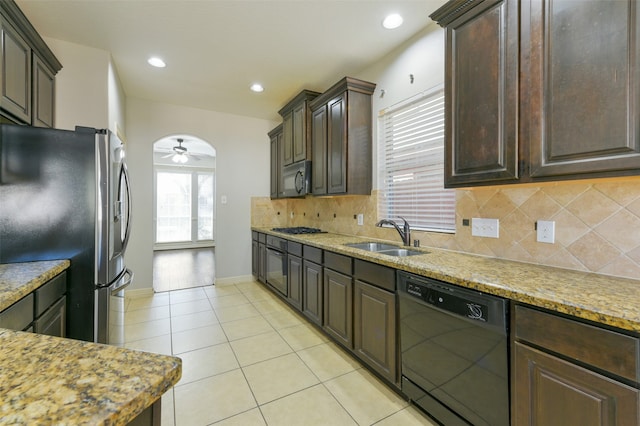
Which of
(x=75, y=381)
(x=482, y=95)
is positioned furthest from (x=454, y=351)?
(x=75, y=381)

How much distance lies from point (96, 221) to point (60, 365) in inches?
60.1

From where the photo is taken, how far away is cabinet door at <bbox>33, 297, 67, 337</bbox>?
4.72 feet

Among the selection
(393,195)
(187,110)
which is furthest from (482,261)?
(187,110)

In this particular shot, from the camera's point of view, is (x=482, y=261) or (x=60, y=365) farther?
(x=482, y=261)

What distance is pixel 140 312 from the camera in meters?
3.26

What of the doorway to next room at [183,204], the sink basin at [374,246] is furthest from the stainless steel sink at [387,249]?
the doorway to next room at [183,204]

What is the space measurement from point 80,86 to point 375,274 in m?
3.13

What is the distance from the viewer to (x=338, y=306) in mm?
2346

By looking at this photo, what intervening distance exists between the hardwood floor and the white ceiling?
2.94m

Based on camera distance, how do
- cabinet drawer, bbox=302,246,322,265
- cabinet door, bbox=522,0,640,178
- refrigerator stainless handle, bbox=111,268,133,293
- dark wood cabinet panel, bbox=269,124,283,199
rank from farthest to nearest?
1. dark wood cabinet panel, bbox=269,124,283,199
2. cabinet drawer, bbox=302,246,322,265
3. refrigerator stainless handle, bbox=111,268,133,293
4. cabinet door, bbox=522,0,640,178

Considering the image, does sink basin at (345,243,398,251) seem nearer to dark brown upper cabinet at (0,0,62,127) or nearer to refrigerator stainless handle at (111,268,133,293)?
refrigerator stainless handle at (111,268,133,293)

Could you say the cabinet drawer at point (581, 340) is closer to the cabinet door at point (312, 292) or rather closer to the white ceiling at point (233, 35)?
the cabinet door at point (312, 292)

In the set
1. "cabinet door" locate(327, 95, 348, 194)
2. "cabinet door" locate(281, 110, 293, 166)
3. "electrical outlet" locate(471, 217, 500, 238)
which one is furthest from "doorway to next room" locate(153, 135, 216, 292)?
"electrical outlet" locate(471, 217, 500, 238)

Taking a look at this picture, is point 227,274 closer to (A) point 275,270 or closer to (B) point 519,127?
(A) point 275,270
